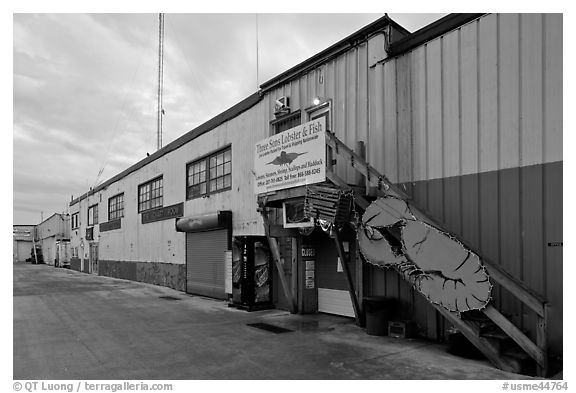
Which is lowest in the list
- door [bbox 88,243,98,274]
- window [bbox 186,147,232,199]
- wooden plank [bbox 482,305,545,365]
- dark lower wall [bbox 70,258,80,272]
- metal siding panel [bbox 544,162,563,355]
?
dark lower wall [bbox 70,258,80,272]

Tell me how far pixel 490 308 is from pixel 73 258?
42213mm

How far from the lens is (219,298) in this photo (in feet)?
49.4

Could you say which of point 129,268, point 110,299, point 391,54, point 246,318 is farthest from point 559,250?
point 129,268

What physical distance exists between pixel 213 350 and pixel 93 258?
29.8 m

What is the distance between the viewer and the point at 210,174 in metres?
16.8

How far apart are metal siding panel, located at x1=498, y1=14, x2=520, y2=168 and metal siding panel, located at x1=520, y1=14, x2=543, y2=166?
0.09m

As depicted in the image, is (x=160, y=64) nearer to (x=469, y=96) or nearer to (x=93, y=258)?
(x=93, y=258)

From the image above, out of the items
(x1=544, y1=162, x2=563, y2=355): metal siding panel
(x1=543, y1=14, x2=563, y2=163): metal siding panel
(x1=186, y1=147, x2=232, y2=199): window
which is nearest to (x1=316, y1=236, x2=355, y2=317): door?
(x1=544, y1=162, x2=563, y2=355): metal siding panel

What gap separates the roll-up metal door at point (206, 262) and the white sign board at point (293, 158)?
510 centimetres

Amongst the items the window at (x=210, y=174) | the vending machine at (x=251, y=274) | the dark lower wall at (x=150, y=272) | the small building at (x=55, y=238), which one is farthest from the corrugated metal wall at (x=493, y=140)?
the small building at (x=55, y=238)

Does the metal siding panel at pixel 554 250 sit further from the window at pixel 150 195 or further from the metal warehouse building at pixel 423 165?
the window at pixel 150 195

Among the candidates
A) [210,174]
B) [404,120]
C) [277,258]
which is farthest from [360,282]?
[210,174]

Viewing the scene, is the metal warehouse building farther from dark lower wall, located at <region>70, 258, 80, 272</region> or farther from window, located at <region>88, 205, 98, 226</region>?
dark lower wall, located at <region>70, 258, 80, 272</region>

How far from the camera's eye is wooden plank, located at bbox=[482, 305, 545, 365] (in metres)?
5.99
